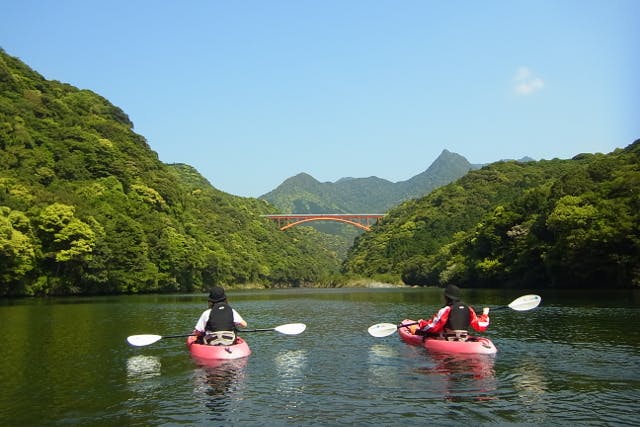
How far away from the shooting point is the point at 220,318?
15375 millimetres

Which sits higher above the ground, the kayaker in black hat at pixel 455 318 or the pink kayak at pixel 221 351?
the kayaker in black hat at pixel 455 318

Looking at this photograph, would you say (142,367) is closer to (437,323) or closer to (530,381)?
(437,323)

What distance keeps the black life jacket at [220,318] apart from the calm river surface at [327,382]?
104 centimetres

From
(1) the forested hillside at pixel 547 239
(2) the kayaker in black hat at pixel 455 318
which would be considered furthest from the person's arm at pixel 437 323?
(1) the forested hillside at pixel 547 239

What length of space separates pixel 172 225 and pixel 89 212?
25349 mm

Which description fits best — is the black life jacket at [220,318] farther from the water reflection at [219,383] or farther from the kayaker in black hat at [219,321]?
the water reflection at [219,383]

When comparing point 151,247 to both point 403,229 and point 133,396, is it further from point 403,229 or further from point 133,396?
point 403,229

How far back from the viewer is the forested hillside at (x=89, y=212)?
53656mm

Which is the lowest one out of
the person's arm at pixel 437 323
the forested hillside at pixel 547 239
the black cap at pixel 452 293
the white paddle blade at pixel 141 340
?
the white paddle blade at pixel 141 340

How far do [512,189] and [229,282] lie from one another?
210 feet

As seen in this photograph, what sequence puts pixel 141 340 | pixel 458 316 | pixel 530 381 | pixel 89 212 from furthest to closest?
1. pixel 89 212
2. pixel 141 340
3. pixel 458 316
4. pixel 530 381

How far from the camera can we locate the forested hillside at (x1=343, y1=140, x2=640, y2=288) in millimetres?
50094

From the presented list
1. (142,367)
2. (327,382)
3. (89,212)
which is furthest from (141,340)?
(89,212)

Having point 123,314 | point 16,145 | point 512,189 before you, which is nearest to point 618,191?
point 123,314
